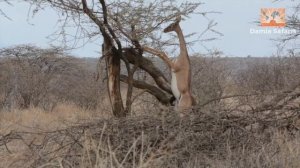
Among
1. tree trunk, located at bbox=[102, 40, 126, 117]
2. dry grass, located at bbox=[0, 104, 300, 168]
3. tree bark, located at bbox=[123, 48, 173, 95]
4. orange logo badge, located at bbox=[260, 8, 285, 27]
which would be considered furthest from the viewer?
orange logo badge, located at bbox=[260, 8, 285, 27]

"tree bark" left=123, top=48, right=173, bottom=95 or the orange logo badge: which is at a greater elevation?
the orange logo badge

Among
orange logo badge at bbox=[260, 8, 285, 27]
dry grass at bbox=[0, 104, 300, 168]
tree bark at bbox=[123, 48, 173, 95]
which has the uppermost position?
orange logo badge at bbox=[260, 8, 285, 27]

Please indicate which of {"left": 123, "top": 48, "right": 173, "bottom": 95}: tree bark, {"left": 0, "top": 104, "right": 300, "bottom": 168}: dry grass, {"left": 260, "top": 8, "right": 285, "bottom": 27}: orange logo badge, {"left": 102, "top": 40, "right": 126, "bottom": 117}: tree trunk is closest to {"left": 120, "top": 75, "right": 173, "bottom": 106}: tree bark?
{"left": 123, "top": 48, "right": 173, "bottom": 95}: tree bark

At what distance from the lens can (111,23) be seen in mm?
8680

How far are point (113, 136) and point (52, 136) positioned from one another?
0.73 metres

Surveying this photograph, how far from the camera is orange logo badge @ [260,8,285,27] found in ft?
44.5

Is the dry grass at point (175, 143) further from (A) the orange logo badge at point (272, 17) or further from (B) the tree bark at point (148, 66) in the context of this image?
(A) the orange logo badge at point (272, 17)

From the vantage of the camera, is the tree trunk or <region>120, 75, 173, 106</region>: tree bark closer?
the tree trunk

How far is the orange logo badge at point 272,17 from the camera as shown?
44.5ft

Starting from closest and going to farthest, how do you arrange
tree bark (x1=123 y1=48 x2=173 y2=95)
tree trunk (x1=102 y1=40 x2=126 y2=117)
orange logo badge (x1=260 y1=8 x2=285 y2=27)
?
tree trunk (x1=102 y1=40 x2=126 y2=117) < tree bark (x1=123 y1=48 x2=173 y2=95) < orange logo badge (x1=260 y1=8 x2=285 y2=27)

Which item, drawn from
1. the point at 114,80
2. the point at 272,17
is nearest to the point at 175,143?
the point at 114,80

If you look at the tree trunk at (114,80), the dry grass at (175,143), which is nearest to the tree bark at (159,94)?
the tree trunk at (114,80)

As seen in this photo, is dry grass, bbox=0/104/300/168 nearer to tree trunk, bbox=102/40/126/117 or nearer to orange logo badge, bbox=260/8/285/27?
tree trunk, bbox=102/40/126/117

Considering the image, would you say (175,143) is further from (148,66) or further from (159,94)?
(148,66)
